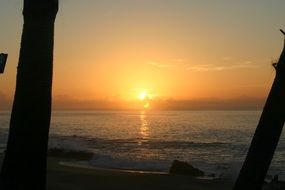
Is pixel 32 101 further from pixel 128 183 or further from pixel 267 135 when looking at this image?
pixel 128 183

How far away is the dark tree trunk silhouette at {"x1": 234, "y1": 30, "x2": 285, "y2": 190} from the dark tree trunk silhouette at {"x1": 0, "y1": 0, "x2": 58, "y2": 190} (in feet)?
7.07

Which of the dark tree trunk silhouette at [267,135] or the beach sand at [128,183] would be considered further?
the beach sand at [128,183]

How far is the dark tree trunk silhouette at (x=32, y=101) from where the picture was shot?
4754 mm

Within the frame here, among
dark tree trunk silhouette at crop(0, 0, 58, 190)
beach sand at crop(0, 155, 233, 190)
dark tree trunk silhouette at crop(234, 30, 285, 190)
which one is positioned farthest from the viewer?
beach sand at crop(0, 155, 233, 190)

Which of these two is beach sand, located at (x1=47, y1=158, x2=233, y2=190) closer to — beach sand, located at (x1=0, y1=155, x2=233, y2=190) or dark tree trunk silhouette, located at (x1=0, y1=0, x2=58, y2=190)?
beach sand, located at (x1=0, y1=155, x2=233, y2=190)

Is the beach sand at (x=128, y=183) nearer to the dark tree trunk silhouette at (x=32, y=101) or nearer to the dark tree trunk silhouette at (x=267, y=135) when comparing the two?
the dark tree trunk silhouette at (x=32, y=101)

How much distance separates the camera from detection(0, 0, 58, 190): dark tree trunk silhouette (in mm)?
4754

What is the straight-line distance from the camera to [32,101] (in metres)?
4.76

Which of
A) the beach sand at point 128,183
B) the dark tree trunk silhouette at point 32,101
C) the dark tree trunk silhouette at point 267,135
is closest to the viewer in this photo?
the dark tree trunk silhouette at point 32,101

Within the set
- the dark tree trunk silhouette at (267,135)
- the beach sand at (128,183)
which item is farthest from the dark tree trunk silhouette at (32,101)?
the beach sand at (128,183)

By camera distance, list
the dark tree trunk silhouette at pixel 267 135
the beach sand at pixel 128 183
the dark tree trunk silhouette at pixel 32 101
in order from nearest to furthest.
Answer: the dark tree trunk silhouette at pixel 32 101 < the dark tree trunk silhouette at pixel 267 135 < the beach sand at pixel 128 183

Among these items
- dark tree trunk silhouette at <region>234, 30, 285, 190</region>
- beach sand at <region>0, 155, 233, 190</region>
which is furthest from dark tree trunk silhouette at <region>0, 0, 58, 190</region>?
beach sand at <region>0, 155, 233, 190</region>

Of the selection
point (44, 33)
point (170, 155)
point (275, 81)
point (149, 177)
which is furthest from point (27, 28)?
point (170, 155)

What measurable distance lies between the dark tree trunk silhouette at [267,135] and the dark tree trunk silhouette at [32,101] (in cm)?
216
